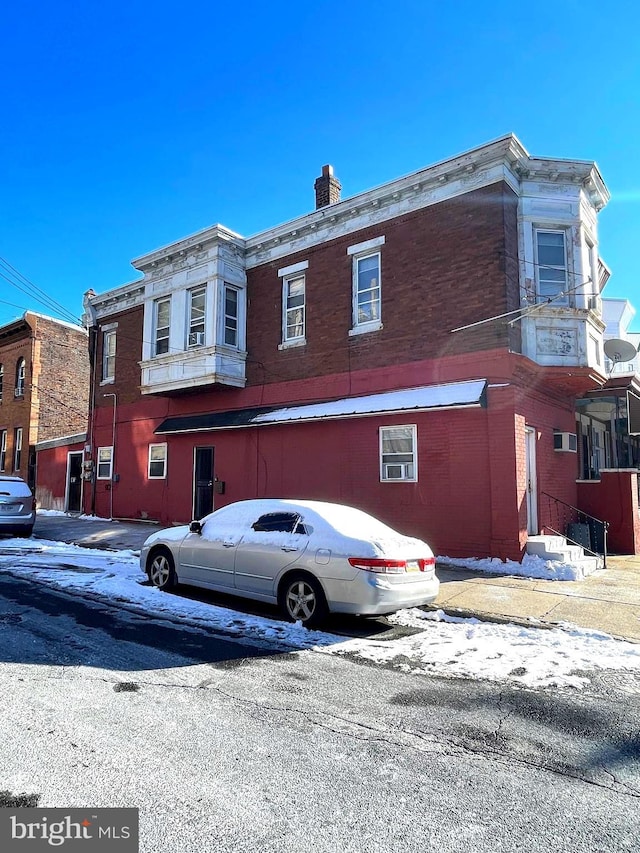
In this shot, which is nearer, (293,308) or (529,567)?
(529,567)

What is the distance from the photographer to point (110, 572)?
10289 millimetres

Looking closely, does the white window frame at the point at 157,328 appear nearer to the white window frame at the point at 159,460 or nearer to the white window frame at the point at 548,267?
the white window frame at the point at 159,460

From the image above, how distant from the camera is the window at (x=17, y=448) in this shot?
26.1 metres

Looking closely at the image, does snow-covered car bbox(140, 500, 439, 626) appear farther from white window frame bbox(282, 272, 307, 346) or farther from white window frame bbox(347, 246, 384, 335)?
white window frame bbox(282, 272, 307, 346)

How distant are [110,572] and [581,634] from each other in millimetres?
7648

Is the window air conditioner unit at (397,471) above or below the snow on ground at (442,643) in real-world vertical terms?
above

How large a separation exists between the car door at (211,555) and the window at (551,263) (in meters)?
8.60

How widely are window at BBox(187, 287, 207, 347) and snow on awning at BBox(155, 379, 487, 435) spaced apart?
2203 mm

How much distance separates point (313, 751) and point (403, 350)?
10.3 meters

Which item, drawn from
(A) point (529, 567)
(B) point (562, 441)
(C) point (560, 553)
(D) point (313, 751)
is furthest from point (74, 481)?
(D) point (313, 751)

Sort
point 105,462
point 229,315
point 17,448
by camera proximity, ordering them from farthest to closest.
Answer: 1. point 17,448
2. point 105,462
3. point 229,315

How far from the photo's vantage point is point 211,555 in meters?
8.07

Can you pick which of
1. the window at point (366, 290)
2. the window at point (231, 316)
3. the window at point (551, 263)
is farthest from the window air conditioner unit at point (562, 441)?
the window at point (231, 316)

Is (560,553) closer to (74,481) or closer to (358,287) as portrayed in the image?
(358,287)
